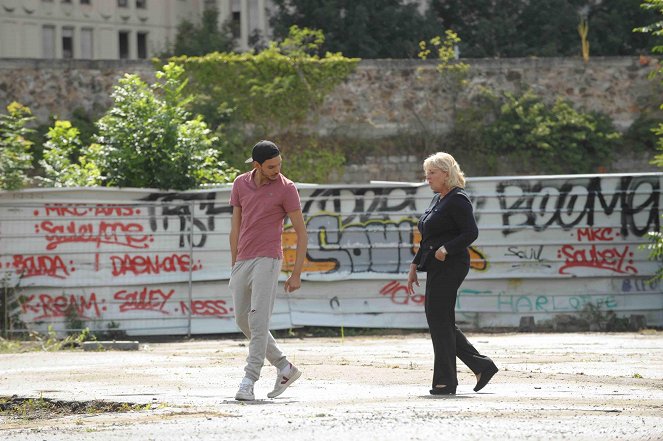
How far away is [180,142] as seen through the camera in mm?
20859

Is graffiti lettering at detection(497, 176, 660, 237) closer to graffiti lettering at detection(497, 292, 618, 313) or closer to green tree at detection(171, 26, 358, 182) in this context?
graffiti lettering at detection(497, 292, 618, 313)

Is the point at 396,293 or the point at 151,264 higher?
the point at 151,264

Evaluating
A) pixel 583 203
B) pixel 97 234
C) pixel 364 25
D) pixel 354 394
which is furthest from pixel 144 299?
pixel 364 25

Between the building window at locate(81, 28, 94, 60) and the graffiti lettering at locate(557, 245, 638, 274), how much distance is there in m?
57.4

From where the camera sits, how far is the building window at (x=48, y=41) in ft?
242

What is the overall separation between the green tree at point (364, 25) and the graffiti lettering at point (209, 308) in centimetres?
3914

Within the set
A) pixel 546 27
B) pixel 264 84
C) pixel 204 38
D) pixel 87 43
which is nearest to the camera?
pixel 264 84

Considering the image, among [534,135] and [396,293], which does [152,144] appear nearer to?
[396,293]

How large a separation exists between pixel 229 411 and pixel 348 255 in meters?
11.0

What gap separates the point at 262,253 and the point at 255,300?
0.34 metres

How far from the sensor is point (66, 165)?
21781 millimetres

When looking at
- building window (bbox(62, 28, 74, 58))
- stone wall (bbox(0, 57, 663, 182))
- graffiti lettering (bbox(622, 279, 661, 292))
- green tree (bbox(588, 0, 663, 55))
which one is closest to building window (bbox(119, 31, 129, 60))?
building window (bbox(62, 28, 74, 58))

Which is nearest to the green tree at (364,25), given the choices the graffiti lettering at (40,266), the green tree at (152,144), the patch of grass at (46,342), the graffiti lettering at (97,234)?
the green tree at (152,144)

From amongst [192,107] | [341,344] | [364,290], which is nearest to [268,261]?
[341,344]
